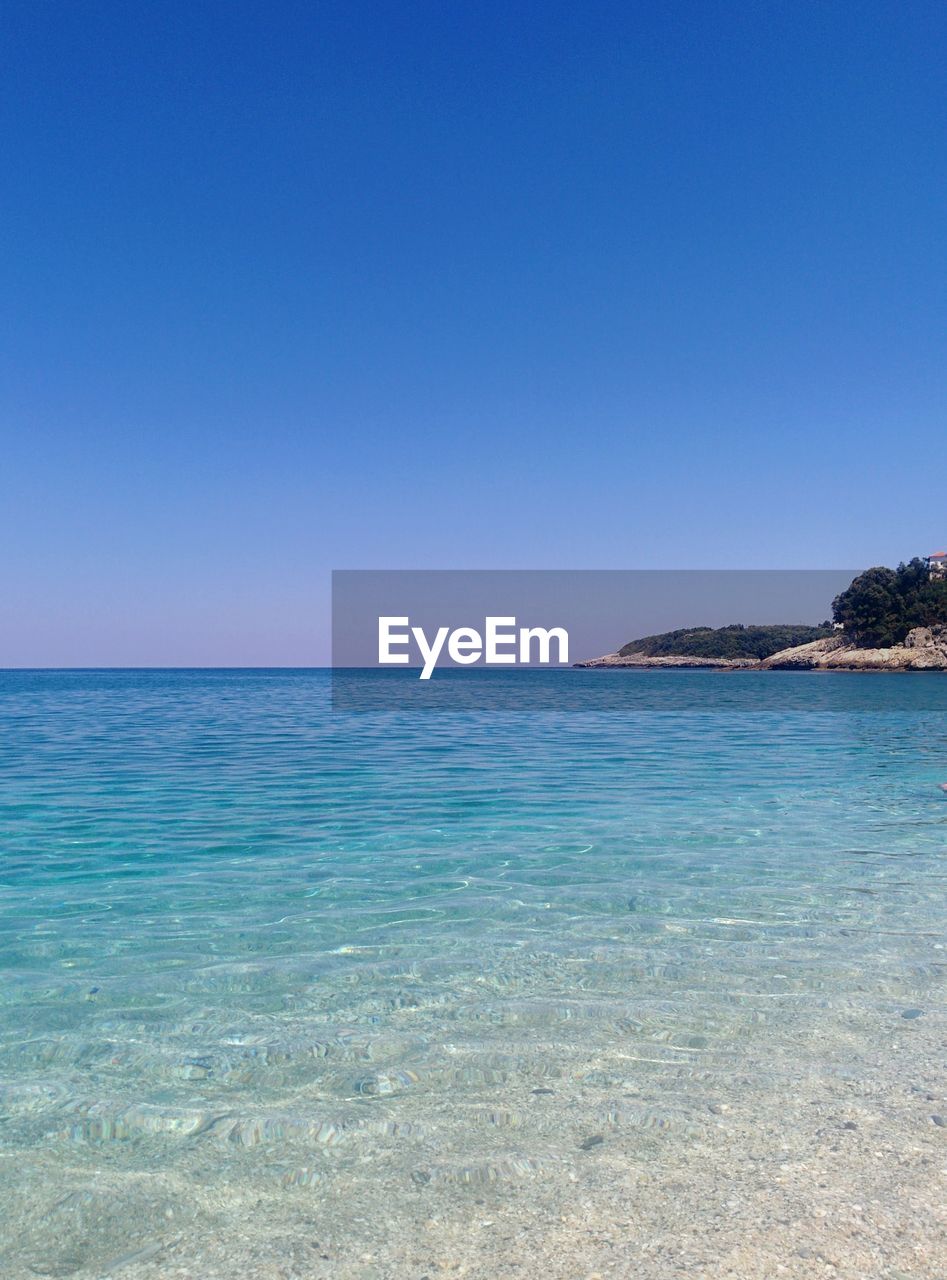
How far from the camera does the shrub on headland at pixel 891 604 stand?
414 ft

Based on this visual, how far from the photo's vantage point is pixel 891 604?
130625 millimetres

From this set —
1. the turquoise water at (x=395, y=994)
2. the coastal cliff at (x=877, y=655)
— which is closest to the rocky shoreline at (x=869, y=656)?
the coastal cliff at (x=877, y=655)

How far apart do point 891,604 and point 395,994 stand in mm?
141614

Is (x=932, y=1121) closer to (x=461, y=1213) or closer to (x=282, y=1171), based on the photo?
(x=461, y=1213)

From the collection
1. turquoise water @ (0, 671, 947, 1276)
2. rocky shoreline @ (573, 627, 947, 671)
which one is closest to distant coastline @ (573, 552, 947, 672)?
rocky shoreline @ (573, 627, 947, 671)

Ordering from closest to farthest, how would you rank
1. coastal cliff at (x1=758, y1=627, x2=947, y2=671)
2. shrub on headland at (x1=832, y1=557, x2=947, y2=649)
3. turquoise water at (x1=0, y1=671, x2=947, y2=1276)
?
turquoise water at (x1=0, y1=671, x2=947, y2=1276), coastal cliff at (x1=758, y1=627, x2=947, y2=671), shrub on headland at (x1=832, y1=557, x2=947, y2=649)

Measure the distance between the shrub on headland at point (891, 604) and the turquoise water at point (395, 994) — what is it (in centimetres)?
12751

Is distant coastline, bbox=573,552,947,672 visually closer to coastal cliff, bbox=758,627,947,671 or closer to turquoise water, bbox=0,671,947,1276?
coastal cliff, bbox=758,627,947,671

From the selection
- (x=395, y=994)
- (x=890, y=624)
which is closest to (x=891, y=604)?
(x=890, y=624)

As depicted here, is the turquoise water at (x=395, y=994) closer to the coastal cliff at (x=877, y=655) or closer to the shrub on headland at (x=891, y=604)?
the coastal cliff at (x=877, y=655)

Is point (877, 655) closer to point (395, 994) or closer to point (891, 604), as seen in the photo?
point (891, 604)

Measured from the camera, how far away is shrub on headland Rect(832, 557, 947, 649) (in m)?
126

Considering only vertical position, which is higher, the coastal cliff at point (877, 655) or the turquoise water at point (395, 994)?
the coastal cliff at point (877, 655)

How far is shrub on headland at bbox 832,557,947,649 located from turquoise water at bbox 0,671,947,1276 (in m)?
128
